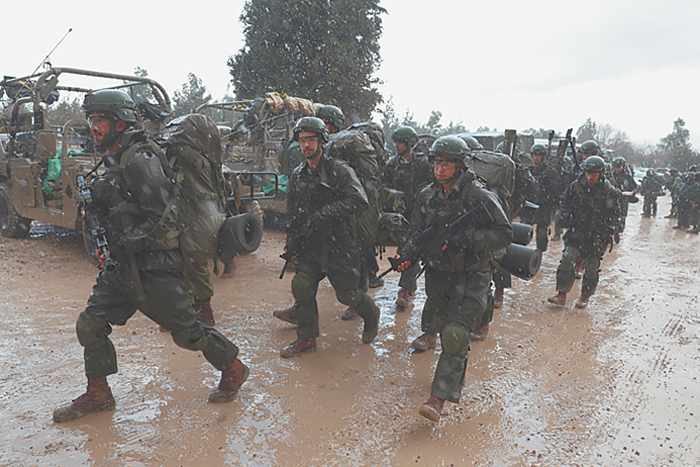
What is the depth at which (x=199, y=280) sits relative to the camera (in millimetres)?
5035

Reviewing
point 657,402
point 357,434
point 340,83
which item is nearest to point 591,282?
point 657,402

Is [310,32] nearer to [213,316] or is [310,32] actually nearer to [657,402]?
[213,316]

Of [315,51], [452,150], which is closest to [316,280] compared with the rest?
[452,150]

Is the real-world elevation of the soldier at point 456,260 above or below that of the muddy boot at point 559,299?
above

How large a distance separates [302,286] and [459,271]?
4.70 ft

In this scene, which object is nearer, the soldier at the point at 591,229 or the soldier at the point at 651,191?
the soldier at the point at 591,229

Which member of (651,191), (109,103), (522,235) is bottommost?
(522,235)

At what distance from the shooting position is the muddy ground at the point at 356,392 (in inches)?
119

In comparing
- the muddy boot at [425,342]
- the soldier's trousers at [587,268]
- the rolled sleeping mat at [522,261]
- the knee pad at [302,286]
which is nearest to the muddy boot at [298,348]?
the knee pad at [302,286]

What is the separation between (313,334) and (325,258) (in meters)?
0.69

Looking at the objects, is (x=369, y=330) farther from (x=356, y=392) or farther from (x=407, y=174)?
(x=407, y=174)

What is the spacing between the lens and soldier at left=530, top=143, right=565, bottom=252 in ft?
28.4

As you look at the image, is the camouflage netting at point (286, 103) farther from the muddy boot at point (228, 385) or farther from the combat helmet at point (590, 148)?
the muddy boot at point (228, 385)

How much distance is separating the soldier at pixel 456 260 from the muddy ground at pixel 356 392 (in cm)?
42
